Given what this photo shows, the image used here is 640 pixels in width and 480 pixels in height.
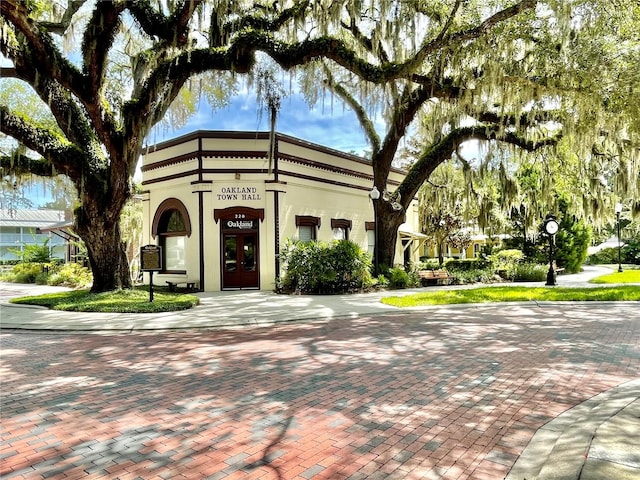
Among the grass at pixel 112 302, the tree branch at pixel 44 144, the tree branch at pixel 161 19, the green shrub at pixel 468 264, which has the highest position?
the tree branch at pixel 161 19

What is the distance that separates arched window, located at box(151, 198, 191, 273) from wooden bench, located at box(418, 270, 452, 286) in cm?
1048

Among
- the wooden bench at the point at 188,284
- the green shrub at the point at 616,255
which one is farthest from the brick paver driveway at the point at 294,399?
the green shrub at the point at 616,255

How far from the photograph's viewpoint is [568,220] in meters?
28.7

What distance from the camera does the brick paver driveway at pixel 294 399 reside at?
358cm

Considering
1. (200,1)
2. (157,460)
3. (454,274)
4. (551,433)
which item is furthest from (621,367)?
(454,274)

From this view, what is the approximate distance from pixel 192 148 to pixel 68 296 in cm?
771

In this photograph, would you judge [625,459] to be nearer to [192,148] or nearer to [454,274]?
[192,148]

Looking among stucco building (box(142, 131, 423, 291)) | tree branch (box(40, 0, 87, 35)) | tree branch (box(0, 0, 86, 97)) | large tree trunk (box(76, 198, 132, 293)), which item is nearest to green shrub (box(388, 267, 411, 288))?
stucco building (box(142, 131, 423, 291))

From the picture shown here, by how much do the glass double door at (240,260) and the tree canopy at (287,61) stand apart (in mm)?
4423

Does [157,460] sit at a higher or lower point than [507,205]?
lower

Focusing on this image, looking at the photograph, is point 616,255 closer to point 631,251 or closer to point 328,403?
point 631,251

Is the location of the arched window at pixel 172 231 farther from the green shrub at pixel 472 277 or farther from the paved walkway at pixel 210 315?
the green shrub at pixel 472 277

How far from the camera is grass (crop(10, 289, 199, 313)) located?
11.9 m

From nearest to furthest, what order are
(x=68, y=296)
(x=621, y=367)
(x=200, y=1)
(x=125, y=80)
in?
1. (x=621, y=367)
2. (x=200, y=1)
3. (x=68, y=296)
4. (x=125, y=80)
